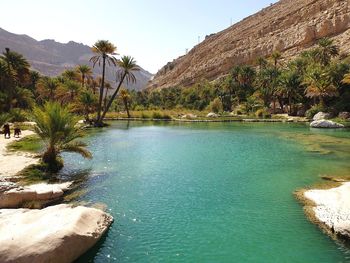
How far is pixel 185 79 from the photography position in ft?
497

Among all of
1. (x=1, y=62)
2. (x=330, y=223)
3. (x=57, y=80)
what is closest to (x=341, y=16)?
(x=57, y=80)

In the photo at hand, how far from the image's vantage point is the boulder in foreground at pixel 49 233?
7.96m

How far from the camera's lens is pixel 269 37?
125875mm

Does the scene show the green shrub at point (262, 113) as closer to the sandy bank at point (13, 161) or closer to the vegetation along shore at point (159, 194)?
the vegetation along shore at point (159, 194)

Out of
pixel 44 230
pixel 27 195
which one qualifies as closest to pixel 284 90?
pixel 27 195

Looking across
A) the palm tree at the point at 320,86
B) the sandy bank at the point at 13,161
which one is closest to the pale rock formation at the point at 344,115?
the palm tree at the point at 320,86

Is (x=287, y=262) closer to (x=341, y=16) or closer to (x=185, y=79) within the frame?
(x=341, y=16)

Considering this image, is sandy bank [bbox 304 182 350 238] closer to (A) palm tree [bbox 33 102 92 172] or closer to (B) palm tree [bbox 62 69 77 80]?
(A) palm tree [bbox 33 102 92 172]

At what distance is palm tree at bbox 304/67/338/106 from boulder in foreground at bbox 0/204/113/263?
5484 cm

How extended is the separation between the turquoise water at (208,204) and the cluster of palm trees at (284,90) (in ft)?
116

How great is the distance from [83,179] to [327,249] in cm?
1228

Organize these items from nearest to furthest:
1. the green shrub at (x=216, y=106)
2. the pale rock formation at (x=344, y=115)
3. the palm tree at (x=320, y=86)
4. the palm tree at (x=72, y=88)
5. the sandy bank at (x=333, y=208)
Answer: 1. the sandy bank at (x=333, y=208)
2. the pale rock formation at (x=344, y=115)
3. the palm tree at (x=320, y=86)
4. the palm tree at (x=72, y=88)
5. the green shrub at (x=216, y=106)

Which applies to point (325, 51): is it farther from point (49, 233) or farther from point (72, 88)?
point (49, 233)

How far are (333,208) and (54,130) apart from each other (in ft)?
48.2
